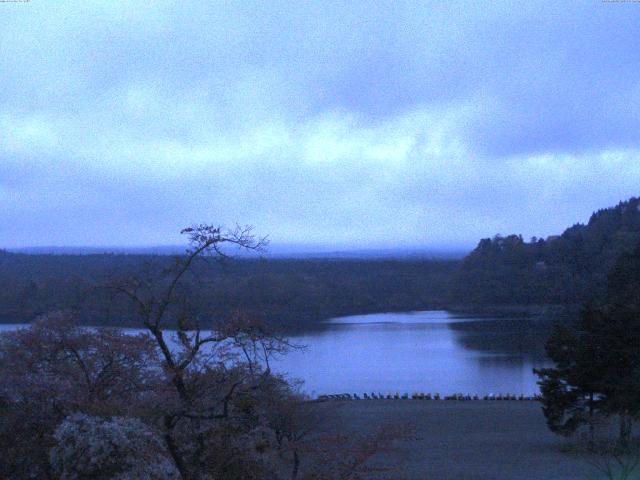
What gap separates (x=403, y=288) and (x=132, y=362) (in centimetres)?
4728

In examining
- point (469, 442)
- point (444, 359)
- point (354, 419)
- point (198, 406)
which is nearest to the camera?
point (198, 406)

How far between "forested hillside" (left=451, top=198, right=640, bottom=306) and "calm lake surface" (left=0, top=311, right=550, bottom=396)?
316 centimetres

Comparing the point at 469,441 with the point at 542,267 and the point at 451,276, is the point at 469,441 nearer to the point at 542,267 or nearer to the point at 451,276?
the point at 542,267

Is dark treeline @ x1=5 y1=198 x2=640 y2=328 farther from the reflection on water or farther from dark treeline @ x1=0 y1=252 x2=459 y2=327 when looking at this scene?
the reflection on water

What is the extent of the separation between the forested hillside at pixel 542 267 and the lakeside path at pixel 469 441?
22.1 metres

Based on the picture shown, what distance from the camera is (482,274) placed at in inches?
1935

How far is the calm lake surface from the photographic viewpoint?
22953 mm

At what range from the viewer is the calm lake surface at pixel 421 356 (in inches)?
904

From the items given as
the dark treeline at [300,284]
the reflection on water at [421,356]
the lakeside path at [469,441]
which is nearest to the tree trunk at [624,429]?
the lakeside path at [469,441]

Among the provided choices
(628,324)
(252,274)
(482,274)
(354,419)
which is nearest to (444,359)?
(252,274)

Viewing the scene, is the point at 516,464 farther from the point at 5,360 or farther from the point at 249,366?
the point at 5,360

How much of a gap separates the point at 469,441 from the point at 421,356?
1599 cm

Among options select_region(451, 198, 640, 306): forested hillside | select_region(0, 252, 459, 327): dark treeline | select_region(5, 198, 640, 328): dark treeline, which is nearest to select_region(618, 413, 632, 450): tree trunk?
select_region(0, 252, 459, 327): dark treeline

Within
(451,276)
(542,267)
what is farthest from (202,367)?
(451,276)
